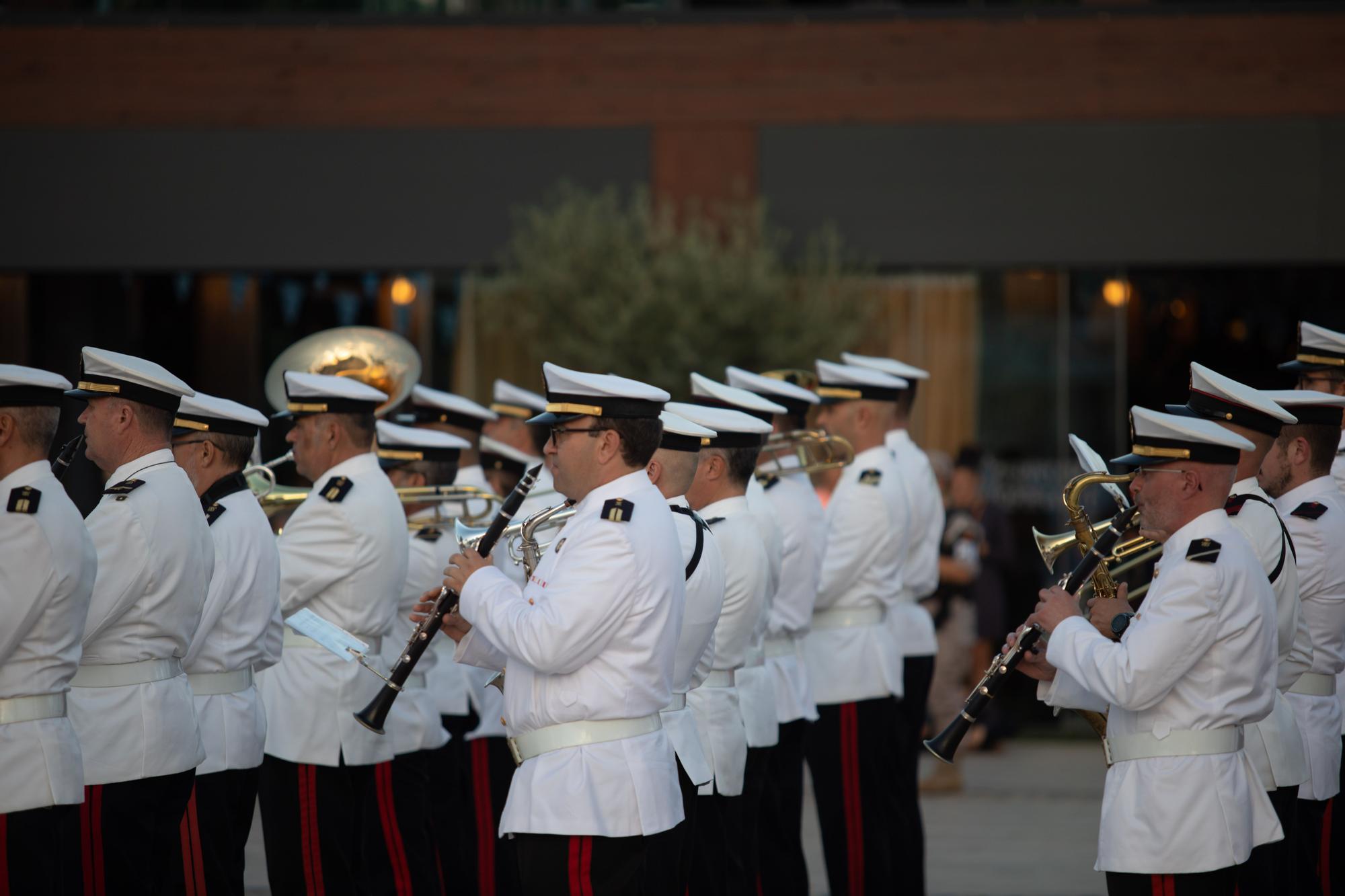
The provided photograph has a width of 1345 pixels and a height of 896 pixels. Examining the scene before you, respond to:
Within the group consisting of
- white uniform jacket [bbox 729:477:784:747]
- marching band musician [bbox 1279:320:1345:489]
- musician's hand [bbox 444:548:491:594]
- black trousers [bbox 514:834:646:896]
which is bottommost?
black trousers [bbox 514:834:646:896]

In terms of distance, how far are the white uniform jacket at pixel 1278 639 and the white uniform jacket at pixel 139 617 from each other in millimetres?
3199

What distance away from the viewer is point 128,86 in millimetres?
13609

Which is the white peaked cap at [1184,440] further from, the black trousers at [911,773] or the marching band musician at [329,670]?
the marching band musician at [329,670]

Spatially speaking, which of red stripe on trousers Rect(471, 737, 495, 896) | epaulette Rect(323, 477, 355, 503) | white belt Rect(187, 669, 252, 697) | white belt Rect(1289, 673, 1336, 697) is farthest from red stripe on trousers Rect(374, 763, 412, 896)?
white belt Rect(1289, 673, 1336, 697)

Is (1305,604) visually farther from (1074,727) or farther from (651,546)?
(1074,727)

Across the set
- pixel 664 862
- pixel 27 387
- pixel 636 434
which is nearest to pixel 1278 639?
pixel 664 862

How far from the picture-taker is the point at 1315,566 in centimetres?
535

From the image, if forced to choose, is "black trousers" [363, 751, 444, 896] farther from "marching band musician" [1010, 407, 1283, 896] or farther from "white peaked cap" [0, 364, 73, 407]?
"marching band musician" [1010, 407, 1283, 896]

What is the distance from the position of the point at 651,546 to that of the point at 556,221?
8811 mm

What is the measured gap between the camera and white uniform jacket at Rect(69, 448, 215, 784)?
15.0 feet

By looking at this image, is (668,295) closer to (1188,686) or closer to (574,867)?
(1188,686)

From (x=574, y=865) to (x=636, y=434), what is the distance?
1.14m

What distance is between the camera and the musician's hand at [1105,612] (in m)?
4.51

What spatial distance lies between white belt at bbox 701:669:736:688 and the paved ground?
2700 millimetres
